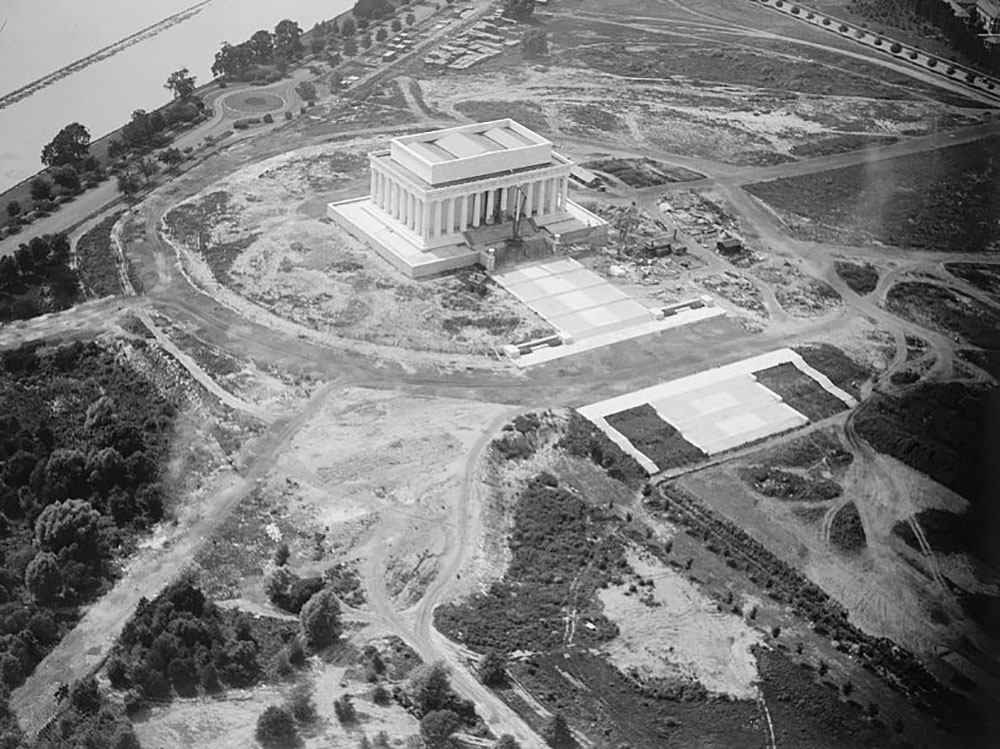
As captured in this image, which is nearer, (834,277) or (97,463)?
(97,463)

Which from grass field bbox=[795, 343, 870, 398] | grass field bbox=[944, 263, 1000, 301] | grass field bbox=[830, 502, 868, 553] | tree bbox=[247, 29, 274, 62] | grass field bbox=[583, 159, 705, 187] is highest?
tree bbox=[247, 29, 274, 62]

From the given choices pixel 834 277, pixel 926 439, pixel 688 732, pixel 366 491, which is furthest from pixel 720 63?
pixel 688 732

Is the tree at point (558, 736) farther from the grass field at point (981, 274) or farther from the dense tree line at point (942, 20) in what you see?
the dense tree line at point (942, 20)

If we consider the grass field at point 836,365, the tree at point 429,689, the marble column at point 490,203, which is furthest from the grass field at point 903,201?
the tree at point 429,689

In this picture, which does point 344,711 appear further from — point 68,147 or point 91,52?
point 91,52

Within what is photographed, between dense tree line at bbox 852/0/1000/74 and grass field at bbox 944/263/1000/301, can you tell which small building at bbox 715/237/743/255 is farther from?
dense tree line at bbox 852/0/1000/74

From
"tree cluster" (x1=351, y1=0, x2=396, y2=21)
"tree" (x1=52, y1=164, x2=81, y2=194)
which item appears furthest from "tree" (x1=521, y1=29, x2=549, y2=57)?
"tree" (x1=52, y1=164, x2=81, y2=194)

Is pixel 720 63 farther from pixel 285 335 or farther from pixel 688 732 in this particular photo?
Result: pixel 688 732
